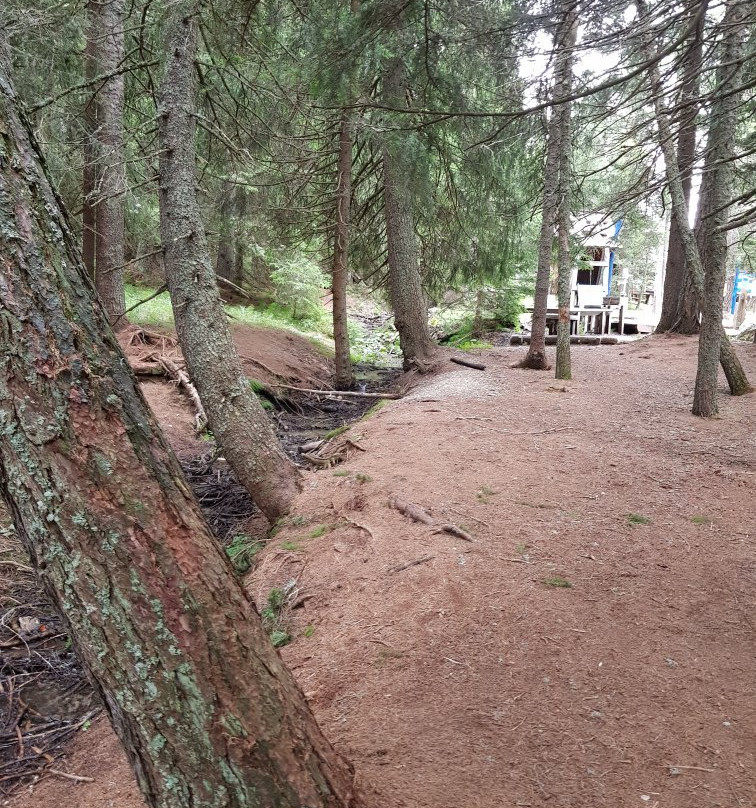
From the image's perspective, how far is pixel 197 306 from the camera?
5238 mm

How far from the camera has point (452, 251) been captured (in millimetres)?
13781

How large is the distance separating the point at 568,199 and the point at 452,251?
417cm

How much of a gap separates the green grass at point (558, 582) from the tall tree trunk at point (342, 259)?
346 inches

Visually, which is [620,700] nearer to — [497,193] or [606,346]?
[497,193]

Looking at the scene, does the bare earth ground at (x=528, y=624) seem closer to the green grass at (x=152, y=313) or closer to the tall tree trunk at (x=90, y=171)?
the green grass at (x=152, y=313)

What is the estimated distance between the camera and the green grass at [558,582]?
3.78 m

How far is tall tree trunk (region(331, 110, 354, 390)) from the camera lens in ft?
38.2

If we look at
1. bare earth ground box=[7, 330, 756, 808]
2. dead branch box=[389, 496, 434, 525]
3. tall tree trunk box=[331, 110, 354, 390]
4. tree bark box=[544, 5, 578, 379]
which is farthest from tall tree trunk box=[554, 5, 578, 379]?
A: dead branch box=[389, 496, 434, 525]

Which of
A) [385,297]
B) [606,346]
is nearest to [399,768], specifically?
[385,297]

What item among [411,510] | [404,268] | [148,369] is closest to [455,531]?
[411,510]

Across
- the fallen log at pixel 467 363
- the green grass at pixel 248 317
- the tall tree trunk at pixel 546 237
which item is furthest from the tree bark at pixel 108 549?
the fallen log at pixel 467 363

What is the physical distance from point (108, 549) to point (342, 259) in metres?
10.9

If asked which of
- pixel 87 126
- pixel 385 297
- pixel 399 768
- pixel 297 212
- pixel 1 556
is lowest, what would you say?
pixel 1 556

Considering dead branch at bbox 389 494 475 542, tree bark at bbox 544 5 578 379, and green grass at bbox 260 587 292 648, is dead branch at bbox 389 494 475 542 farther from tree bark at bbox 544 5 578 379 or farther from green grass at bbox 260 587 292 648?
tree bark at bbox 544 5 578 379
